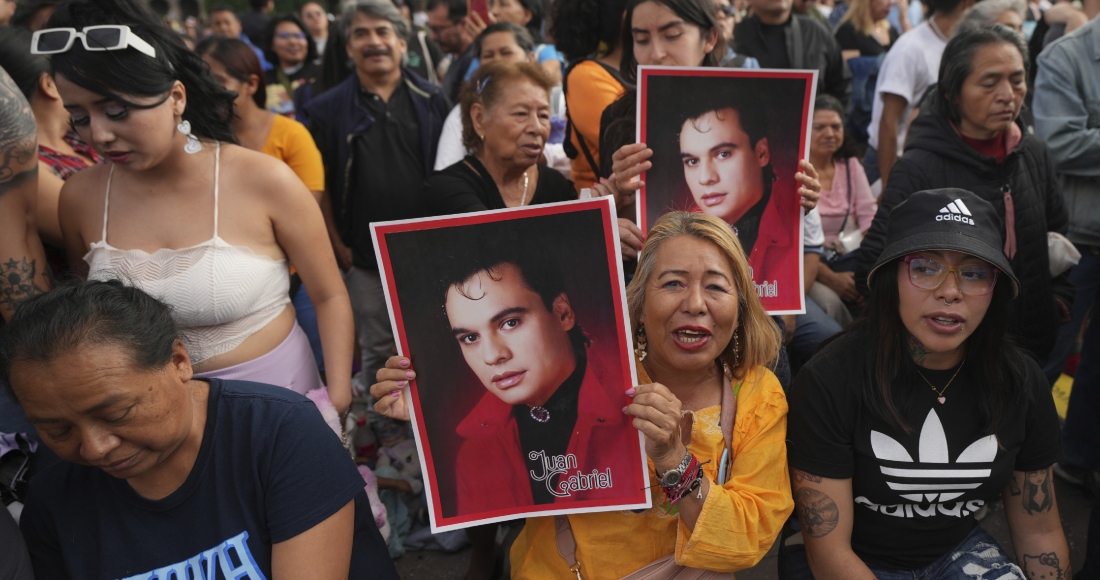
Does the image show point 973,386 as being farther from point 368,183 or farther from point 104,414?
point 368,183

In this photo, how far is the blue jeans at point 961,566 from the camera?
90.3 inches

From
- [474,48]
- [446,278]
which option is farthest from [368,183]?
[446,278]

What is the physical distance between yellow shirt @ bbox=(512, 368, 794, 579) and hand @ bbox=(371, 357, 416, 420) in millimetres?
591

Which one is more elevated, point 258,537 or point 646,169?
point 646,169

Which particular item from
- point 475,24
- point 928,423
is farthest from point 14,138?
point 475,24

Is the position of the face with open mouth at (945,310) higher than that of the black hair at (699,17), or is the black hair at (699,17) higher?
the black hair at (699,17)

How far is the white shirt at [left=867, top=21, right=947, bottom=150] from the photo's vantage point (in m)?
4.89

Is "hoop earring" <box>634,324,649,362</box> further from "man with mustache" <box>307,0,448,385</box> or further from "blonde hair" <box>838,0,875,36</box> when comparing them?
"blonde hair" <box>838,0,875,36</box>

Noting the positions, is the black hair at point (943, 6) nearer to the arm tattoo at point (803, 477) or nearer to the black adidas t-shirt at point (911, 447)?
the black adidas t-shirt at point (911, 447)

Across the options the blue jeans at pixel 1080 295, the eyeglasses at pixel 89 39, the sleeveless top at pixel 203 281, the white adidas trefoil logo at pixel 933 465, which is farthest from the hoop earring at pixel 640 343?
the blue jeans at pixel 1080 295

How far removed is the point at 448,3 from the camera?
7340 millimetres

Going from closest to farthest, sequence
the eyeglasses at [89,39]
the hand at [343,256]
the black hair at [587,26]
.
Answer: the eyeglasses at [89,39]
the black hair at [587,26]
the hand at [343,256]

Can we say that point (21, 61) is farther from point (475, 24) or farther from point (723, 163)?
point (475, 24)

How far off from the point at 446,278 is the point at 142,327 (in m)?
0.69
